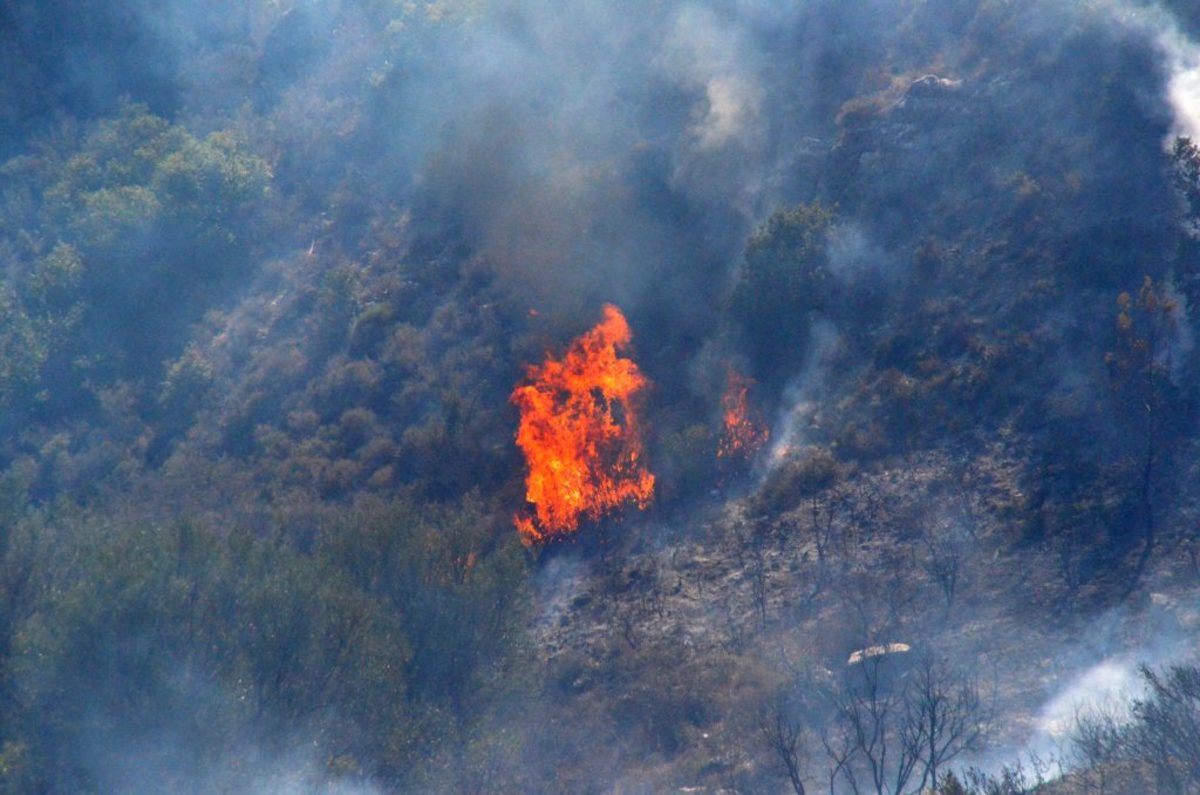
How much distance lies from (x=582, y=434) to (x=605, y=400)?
4.99 ft

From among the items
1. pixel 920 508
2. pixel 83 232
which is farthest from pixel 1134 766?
pixel 83 232

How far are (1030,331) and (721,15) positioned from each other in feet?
78.1

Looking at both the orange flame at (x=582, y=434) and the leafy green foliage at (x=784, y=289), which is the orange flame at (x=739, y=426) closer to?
the leafy green foliage at (x=784, y=289)

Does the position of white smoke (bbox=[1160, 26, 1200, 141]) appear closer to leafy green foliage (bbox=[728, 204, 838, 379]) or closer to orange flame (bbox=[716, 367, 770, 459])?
leafy green foliage (bbox=[728, 204, 838, 379])

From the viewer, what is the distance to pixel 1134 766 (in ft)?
45.5

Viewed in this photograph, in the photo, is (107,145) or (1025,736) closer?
(1025,736)

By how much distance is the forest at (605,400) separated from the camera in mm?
18875

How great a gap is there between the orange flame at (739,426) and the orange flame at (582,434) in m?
2.56

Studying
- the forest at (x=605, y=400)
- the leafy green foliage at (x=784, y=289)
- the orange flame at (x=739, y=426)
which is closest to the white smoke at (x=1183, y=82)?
the forest at (x=605, y=400)

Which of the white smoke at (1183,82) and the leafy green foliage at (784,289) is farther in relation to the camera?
the leafy green foliage at (784,289)

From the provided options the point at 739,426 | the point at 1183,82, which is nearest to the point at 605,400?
the point at 739,426

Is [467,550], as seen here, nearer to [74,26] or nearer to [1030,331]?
[1030,331]

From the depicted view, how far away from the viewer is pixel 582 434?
32188 millimetres

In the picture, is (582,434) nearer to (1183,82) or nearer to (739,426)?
(739,426)
